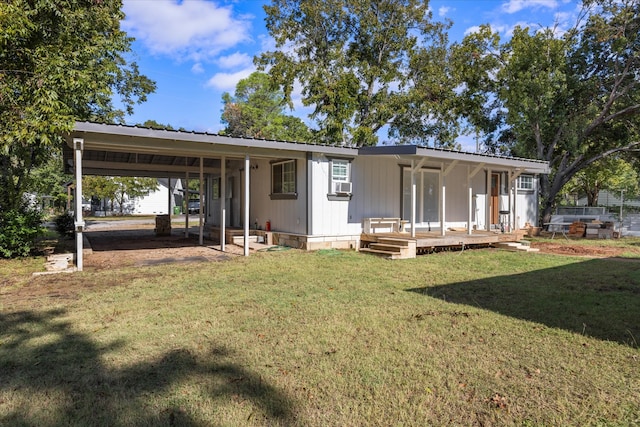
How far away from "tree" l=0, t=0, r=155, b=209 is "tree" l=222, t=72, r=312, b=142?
23913 millimetres

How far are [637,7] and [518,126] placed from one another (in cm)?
609

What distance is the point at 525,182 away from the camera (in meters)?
15.5

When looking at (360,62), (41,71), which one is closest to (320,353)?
(41,71)

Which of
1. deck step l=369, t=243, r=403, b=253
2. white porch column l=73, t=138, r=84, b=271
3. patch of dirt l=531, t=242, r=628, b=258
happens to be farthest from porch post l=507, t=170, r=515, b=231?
white porch column l=73, t=138, r=84, b=271

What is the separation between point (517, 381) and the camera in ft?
9.30

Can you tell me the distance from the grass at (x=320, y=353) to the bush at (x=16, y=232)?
339cm

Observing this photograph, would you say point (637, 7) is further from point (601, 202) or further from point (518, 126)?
point (601, 202)

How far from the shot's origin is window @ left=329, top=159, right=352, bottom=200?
1033cm

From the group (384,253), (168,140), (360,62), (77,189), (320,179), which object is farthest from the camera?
(360,62)

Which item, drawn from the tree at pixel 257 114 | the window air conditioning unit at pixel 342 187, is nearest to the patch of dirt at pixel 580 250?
the window air conditioning unit at pixel 342 187

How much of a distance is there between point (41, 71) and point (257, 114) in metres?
29.6

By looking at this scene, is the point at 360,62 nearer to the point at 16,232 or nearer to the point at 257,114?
the point at 257,114

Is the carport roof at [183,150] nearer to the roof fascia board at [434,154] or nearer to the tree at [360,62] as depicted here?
the roof fascia board at [434,154]

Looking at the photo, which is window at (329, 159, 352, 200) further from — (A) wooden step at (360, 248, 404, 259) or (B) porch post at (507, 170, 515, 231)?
(B) porch post at (507, 170, 515, 231)
